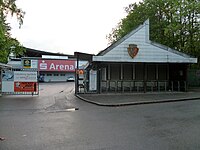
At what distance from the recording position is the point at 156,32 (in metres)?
32.6

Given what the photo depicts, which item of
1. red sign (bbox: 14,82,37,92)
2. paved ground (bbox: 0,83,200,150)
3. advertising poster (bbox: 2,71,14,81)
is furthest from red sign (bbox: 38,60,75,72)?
paved ground (bbox: 0,83,200,150)

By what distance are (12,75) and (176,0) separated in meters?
19.8

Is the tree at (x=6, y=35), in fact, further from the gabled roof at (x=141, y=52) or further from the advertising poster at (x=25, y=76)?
the gabled roof at (x=141, y=52)

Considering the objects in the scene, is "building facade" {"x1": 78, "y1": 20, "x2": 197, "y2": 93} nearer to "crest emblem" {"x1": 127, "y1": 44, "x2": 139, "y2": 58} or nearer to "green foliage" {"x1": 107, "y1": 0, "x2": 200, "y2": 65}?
"crest emblem" {"x1": 127, "y1": 44, "x2": 139, "y2": 58}

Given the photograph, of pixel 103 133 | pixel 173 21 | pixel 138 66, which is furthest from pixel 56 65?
pixel 103 133

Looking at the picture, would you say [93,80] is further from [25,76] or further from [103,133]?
[103,133]

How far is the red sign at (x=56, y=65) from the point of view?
194 ft

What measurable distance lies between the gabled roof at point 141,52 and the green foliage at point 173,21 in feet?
19.2

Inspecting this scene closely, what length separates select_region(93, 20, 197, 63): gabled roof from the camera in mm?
21703

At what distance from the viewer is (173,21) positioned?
30.2m

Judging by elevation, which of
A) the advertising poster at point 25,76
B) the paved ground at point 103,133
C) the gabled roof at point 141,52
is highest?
the gabled roof at point 141,52

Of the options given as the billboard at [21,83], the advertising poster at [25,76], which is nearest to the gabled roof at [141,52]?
the advertising poster at [25,76]

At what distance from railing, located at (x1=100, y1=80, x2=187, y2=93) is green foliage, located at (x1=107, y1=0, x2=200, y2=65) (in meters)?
6.49

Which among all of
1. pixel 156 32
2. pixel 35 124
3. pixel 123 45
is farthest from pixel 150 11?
pixel 35 124
